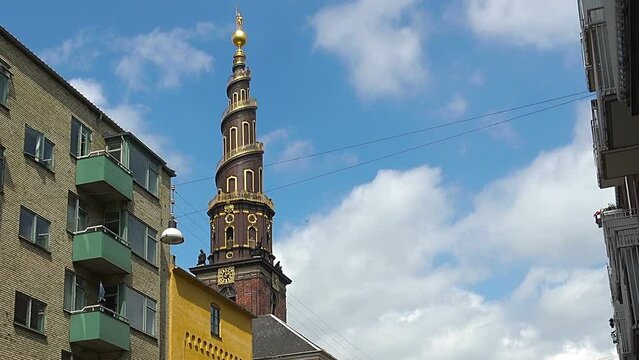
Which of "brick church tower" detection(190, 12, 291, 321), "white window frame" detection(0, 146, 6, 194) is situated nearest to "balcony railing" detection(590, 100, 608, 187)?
"white window frame" detection(0, 146, 6, 194)

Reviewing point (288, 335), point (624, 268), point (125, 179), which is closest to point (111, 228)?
point (125, 179)

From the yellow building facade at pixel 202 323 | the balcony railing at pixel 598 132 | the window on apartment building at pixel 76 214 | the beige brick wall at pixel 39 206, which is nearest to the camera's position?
the balcony railing at pixel 598 132

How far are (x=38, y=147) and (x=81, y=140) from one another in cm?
282

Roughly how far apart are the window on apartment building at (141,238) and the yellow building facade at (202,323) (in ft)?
6.44

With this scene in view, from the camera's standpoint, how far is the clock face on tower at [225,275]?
88.6 m

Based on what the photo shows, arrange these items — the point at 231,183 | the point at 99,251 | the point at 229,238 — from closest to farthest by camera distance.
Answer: the point at 99,251 < the point at 229,238 < the point at 231,183

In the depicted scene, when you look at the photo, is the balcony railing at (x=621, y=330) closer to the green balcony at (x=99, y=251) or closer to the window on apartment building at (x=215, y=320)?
the green balcony at (x=99, y=251)

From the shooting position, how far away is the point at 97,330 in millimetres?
29875

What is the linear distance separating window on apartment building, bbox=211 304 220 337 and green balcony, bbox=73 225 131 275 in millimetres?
9433

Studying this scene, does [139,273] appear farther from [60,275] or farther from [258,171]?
[258,171]

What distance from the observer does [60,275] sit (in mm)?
29531

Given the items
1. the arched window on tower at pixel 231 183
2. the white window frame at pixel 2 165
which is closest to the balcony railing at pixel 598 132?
the white window frame at pixel 2 165

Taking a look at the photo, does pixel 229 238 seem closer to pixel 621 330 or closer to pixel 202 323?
pixel 202 323

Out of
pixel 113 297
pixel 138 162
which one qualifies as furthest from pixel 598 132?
pixel 138 162
